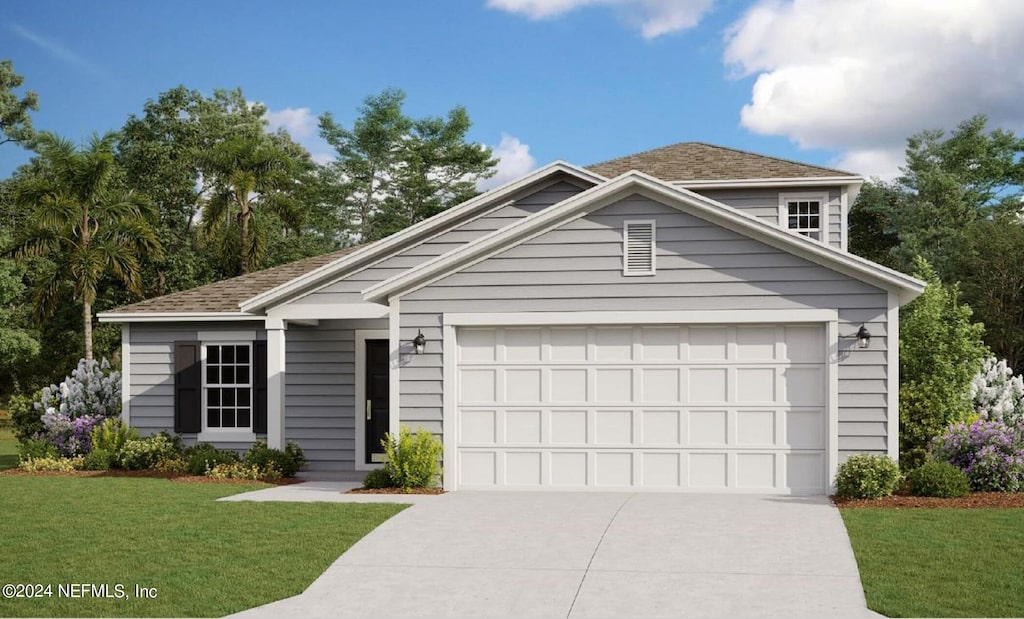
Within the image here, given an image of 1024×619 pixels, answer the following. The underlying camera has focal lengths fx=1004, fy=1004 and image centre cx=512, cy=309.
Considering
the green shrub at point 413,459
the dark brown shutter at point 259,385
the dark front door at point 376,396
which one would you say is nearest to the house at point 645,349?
the green shrub at point 413,459

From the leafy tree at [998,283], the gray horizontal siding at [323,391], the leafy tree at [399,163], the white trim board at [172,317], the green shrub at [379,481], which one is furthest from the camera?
the leafy tree at [399,163]

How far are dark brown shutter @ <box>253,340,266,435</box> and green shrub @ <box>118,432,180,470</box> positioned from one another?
152 cm

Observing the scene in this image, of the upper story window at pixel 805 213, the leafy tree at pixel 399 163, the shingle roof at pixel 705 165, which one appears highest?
the leafy tree at pixel 399 163

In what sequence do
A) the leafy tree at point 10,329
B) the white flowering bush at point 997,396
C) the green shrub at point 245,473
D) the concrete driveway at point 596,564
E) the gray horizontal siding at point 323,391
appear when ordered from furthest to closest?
the leafy tree at point 10,329
the gray horizontal siding at point 323,391
the white flowering bush at point 997,396
the green shrub at point 245,473
the concrete driveway at point 596,564

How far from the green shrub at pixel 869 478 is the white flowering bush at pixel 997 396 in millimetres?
4093

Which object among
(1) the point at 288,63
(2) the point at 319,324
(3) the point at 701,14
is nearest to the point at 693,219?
(2) the point at 319,324

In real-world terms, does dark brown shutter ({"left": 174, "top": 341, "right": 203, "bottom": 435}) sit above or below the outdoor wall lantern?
below

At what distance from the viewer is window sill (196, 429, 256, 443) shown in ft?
60.6

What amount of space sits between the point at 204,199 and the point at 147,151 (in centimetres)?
319

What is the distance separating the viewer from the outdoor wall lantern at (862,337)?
43.2 ft

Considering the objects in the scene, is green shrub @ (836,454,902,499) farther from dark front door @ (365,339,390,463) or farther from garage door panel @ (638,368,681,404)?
dark front door @ (365,339,390,463)

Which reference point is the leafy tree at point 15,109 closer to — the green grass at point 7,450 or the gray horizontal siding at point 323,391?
the green grass at point 7,450

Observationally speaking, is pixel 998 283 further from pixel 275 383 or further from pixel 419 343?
pixel 419 343

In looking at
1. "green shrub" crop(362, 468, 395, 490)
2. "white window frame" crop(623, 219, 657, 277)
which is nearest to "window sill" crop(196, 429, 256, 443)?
"green shrub" crop(362, 468, 395, 490)
